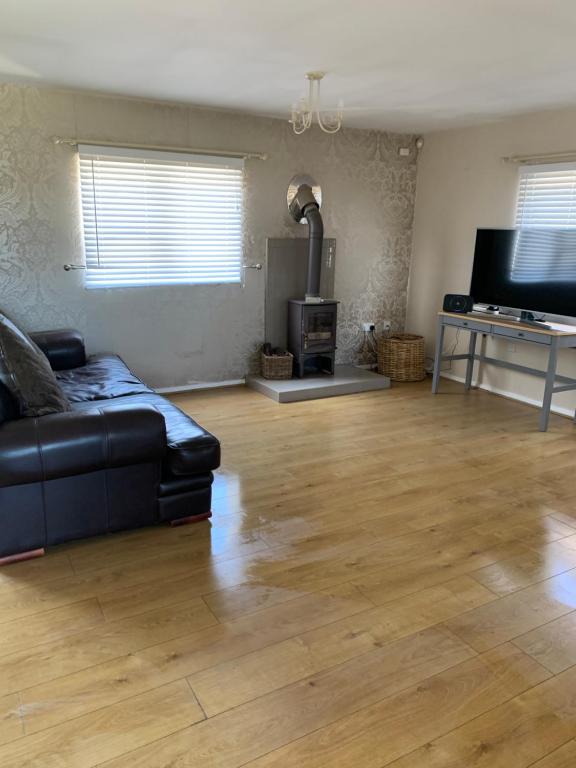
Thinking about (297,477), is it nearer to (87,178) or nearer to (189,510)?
(189,510)

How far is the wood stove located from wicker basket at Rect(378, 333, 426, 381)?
0.59 m

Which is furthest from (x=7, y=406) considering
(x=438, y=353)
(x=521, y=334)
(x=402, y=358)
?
(x=402, y=358)

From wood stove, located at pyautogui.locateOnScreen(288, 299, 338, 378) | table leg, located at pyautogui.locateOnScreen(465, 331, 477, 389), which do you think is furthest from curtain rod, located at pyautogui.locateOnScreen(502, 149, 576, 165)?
wood stove, located at pyautogui.locateOnScreen(288, 299, 338, 378)

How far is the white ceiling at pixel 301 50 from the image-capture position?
253cm

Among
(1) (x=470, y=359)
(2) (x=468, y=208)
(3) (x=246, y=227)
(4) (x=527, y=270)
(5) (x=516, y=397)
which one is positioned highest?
(2) (x=468, y=208)

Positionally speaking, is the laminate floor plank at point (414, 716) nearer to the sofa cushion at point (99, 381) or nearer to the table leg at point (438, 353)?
the sofa cushion at point (99, 381)

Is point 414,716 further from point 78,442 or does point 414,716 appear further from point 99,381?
point 99,381

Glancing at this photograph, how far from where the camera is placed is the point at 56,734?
5.51ft

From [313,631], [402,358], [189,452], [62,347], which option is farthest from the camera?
[402,358]

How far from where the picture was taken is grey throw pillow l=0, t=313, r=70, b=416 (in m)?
2.54

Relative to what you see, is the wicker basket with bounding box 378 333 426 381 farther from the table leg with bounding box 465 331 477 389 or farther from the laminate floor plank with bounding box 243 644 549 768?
the laminate floor plank with bounding box 243 644 549 768

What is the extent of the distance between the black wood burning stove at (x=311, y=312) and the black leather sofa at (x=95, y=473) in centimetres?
245

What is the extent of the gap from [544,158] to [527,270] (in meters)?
0.89

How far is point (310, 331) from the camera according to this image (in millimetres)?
5281
